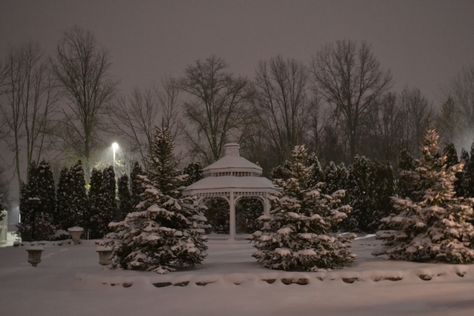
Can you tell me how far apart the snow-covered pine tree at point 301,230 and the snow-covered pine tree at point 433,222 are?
5.23 ft

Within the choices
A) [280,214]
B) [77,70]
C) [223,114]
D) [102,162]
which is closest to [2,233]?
[102,162]

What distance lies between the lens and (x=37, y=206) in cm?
2492

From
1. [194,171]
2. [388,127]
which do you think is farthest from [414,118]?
[194,171]

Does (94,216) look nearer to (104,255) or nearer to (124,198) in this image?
(124,198)

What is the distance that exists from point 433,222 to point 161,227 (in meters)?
6.95

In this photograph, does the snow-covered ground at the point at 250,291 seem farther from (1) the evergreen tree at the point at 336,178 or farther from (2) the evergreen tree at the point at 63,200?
(1) the evergreen tree at the point at 336,178

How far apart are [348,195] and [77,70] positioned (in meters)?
19.1

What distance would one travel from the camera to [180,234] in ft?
39.1

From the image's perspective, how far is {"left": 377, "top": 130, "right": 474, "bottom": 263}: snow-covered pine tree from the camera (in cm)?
1226

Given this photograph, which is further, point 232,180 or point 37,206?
point 37,206

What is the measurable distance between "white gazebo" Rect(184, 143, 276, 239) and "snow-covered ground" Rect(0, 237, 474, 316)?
8.11 meters

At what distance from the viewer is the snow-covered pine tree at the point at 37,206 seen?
80.1 ft

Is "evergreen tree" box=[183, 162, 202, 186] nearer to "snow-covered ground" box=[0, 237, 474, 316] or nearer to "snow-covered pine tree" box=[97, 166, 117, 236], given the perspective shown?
"snow-covered pine tree" box=[97, 166, 117, 236]

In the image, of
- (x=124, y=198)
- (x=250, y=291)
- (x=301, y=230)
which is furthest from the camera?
(x=124, y=198)
